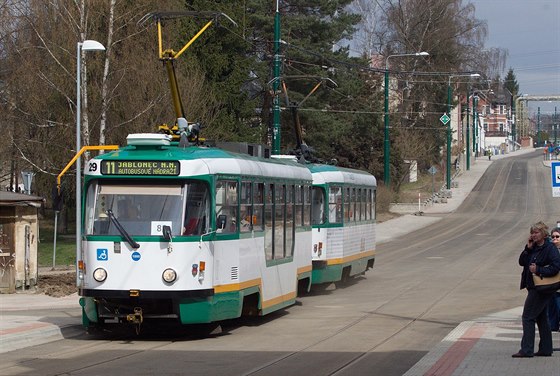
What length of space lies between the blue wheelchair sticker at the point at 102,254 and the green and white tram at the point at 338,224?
9522 millimetres

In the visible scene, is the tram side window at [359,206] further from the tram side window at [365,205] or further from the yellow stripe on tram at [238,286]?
the yellow stripe on tram at [238,286]

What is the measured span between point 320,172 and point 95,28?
11.4 meters

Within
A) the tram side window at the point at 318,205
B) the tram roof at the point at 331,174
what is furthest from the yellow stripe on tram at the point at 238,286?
the tram roof at the point at 331,174

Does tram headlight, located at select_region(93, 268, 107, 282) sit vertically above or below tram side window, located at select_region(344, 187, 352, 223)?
below

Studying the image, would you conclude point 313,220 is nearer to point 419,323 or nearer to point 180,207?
point 419,323

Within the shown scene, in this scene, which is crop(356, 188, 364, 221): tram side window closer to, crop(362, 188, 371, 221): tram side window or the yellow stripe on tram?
crop(362, 188, 371, 221): tram side window

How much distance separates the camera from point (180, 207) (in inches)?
619

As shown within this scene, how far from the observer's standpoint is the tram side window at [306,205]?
71.7 ft

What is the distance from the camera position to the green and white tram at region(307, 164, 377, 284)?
2477 cm

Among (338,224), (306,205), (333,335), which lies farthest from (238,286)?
(338,224)

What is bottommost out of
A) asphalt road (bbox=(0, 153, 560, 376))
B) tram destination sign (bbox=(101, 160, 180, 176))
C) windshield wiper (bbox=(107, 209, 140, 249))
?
asphalt road (bbox=(0, 153, 560, 376))

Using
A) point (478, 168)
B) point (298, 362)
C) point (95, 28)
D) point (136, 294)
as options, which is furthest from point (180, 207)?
point (478, 168)

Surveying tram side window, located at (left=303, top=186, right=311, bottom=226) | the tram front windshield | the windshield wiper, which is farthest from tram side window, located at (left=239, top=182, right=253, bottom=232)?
tram side window, located at (left=303, top=186, right=311, bottom=226)

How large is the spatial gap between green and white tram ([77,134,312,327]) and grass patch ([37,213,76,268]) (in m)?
18.9
